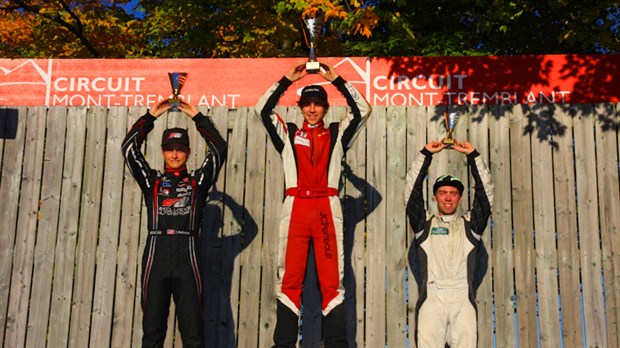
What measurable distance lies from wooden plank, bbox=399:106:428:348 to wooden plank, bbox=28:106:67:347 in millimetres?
3282

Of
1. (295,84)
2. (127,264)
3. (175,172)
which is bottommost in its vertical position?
(127,264)

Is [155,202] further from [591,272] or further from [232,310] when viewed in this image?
[591,272]

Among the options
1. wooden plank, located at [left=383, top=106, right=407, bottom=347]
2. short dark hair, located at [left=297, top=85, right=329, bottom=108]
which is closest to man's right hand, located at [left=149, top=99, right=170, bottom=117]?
short dark hair, located at [left=297, top=85, right=329, bottom=108]

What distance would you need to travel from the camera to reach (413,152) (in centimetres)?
614

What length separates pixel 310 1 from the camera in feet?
37.8

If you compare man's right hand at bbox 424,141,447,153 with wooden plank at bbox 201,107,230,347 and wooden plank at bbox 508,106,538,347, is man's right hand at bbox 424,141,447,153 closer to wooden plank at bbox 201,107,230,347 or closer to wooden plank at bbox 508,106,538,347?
wooden plank at bbox 508,106,538,347

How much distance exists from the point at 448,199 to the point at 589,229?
1475 millimetres

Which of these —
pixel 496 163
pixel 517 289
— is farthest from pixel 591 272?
pixel 496 163

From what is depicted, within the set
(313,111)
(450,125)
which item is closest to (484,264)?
(450,125)

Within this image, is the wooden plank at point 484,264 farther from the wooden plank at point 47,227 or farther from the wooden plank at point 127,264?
the wooden plank at point 47,227

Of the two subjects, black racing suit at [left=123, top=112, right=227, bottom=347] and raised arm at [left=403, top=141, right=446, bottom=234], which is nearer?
black racing suit at [left=123, top=112, right=227, bottom=347]

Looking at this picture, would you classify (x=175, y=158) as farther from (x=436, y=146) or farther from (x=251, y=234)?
(x=436, y=146)

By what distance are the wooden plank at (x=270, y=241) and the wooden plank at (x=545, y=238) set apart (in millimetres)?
2336

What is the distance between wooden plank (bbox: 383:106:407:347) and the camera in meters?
5.83
